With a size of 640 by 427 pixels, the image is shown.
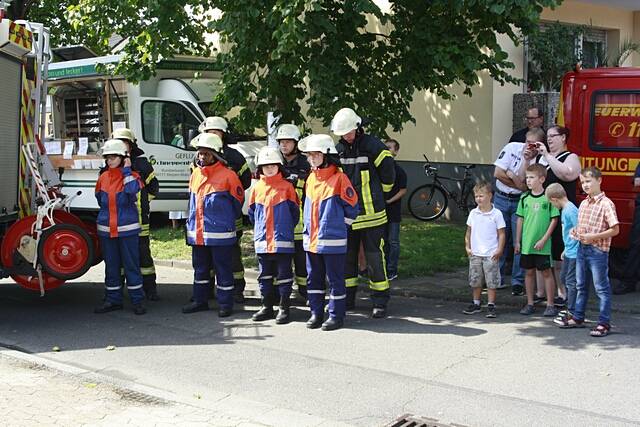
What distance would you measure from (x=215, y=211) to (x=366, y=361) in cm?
245

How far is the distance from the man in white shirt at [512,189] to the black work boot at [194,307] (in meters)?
3.40

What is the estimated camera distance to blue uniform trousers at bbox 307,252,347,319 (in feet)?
24.5

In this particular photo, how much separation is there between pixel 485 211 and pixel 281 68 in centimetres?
276

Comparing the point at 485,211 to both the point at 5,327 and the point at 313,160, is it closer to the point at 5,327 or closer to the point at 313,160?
the point at 313,160

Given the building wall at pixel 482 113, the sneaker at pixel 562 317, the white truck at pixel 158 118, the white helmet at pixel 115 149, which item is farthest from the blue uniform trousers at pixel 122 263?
the building wall at pixel 482 113

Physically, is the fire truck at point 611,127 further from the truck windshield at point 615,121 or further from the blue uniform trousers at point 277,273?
the blue uniform trousers at point 277,273

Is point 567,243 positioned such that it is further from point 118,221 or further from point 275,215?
point 118,221

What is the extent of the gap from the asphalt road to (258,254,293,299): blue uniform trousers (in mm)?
352

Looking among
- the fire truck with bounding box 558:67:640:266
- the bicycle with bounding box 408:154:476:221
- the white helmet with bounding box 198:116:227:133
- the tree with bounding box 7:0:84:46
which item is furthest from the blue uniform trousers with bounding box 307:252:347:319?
the tree with bounding box 7:0:84:46

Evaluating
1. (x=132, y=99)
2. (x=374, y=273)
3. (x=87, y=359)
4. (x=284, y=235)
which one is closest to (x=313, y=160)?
(x=284, y=235)

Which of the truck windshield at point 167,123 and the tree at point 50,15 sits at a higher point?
the tree at point 50,15

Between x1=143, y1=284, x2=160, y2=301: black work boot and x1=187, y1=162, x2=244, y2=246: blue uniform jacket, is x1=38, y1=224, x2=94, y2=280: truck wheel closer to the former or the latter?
x1=187, y1=162, x2=244, y2=246: blue uniform jacket

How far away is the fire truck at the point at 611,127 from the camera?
28.8ft

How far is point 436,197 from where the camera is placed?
48.2ft
